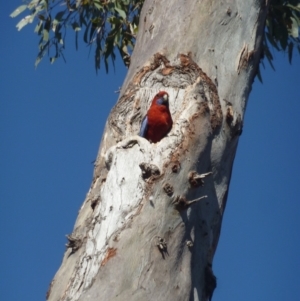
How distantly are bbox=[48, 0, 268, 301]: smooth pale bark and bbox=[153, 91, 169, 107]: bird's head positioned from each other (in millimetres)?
39

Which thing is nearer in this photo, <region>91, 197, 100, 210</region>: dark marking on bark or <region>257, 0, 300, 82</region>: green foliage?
<region>91, 197, 100, 210</region>: dark marking on bark

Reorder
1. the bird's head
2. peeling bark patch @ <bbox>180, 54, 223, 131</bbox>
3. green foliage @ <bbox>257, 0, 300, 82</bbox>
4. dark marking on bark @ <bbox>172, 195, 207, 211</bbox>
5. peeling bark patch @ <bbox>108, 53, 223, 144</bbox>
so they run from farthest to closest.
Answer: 1. green foliage @ <bbox>257, 0, 300, 82</bbox>
2. the bird's head
3. peeling bark patch @ <bbox>108, 53, 223, 144</bbox>
4. peeling bark patch @ <bbox>180, 54, 223, 131</bbox>
5. dark marking on bark @ <bbox>172, 195, 207, 211</bbox>

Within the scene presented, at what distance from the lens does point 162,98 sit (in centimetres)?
388

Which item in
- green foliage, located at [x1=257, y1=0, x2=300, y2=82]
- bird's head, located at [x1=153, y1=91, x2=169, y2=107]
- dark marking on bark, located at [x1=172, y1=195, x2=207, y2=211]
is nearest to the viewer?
dark marking on bark, located at [x1=172, y1=195, x2=207, y2=211]

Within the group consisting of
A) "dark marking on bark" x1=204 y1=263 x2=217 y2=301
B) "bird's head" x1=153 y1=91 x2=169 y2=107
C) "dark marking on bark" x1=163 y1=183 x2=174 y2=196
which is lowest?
"dark marking on bark" x1=204 y1=263 x2=217 y2=301

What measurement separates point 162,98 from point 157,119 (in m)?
0.17

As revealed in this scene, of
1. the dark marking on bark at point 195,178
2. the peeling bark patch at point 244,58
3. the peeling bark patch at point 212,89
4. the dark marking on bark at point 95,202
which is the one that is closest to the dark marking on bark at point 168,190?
the dark marking on bark at point 195,178

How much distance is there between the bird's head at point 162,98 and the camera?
382 cm

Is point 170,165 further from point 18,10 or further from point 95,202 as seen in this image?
point 18,10

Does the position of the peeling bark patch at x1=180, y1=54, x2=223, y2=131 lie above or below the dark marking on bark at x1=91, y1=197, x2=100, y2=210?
above

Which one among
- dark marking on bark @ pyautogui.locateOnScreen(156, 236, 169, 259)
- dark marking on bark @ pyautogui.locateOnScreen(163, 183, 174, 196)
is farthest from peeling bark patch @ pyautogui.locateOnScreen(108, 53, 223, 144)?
dark marking on bark @ pyautogui.locateOnScreen(156, 236, 169, 259)

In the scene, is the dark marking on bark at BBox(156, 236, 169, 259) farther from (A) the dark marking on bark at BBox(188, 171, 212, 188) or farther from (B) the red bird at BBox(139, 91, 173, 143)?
(B) the red bird at BBox(139, 91, 173, 143)

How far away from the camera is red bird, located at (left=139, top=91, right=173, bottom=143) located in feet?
12.5

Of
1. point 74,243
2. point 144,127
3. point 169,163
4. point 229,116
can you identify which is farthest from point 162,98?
point 74,243
